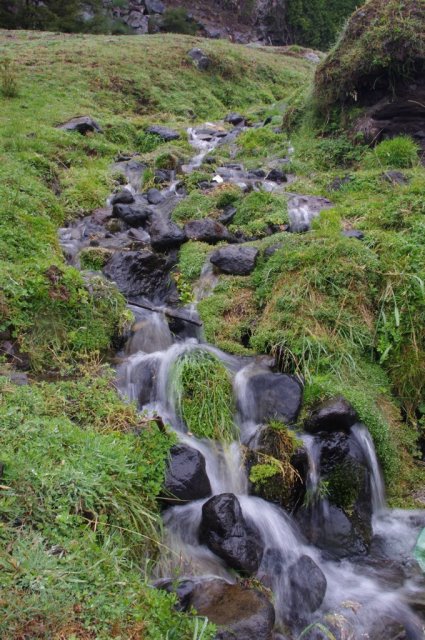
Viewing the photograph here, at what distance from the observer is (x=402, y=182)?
1019 centimetres

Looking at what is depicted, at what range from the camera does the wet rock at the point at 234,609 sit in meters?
3.61

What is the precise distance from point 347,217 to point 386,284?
2.61 metres

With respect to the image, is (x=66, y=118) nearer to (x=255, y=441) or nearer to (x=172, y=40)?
(x=255, y=441)

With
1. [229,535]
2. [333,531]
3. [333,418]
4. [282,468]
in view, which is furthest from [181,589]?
[333,418]

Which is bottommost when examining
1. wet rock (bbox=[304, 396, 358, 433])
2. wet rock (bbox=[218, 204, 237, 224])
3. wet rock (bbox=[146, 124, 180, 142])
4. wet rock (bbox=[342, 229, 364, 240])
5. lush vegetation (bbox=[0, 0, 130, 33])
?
wet rock (bbox=[304, 396, 358, 433])

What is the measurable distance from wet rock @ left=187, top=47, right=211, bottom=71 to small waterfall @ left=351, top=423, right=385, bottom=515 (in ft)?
79.6

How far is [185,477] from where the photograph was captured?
501 centimetres

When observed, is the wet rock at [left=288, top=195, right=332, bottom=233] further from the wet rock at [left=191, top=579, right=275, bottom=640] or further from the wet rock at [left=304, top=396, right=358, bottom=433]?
the wet rock at [left=191, top=579, right=275, bottom=640]

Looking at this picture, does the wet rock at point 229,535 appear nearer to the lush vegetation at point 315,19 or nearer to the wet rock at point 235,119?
the wet rock at point 235,119

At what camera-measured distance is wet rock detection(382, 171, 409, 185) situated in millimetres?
10219

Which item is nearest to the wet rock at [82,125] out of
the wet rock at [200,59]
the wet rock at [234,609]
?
the wet rock at [200,59]

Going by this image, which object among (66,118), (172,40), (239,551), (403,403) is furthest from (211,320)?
(172,40)

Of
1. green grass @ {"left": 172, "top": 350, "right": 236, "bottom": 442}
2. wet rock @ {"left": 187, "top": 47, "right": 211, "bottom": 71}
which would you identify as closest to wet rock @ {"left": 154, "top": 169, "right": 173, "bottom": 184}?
green grass @ {"left": 172, "top": 350, "right": 236, "bottom": 442}

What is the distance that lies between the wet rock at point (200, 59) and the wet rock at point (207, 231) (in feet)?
62.5
